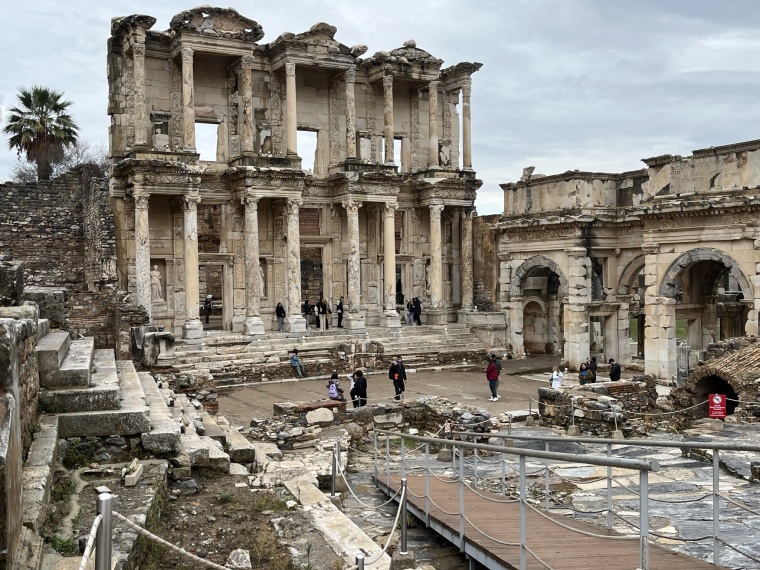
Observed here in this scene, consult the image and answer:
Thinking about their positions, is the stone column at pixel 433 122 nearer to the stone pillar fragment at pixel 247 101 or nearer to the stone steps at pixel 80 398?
the stone pillar fragment at pixel 247 101

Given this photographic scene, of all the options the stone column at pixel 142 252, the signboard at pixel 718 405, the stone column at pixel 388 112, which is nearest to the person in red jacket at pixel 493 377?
the signboard at pixel 718 405

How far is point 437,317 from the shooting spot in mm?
33094

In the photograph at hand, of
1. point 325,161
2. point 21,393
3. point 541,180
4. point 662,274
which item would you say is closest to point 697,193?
point 662,274

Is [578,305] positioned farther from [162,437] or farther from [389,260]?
[162,437]

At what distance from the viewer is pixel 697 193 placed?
2272 centimetres

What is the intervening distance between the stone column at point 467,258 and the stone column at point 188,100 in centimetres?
1248

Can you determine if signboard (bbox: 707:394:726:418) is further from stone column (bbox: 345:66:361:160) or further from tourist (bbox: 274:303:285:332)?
stone column (bbox: 345:66:361:160)

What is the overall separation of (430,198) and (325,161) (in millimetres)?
4751

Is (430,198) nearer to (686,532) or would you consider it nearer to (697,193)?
(697,193)

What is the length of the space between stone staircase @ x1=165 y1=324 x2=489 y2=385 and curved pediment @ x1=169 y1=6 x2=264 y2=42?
11.2 metres

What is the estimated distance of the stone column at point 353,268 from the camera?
31047mm

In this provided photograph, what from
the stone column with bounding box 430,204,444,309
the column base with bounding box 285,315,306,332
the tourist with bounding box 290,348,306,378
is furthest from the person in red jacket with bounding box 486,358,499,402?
the stone column with bounding box 430,204,444,309

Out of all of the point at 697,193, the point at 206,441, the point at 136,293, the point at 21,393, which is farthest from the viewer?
the point at 136,293

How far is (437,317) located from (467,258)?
3.31 m
